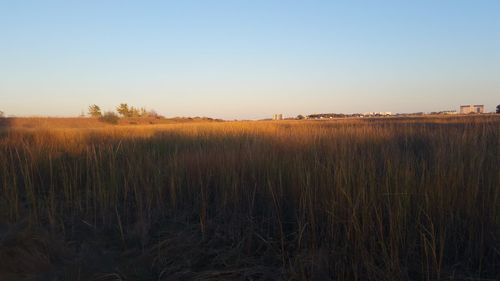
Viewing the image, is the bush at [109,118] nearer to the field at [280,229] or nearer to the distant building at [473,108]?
the field at [280,229]

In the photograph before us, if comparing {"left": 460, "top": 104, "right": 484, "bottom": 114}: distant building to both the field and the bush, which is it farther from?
the field

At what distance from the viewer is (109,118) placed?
42781 mm

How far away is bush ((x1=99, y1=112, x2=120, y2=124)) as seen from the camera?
42312mm

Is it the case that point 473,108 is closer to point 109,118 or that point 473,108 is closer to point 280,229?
point 109,118

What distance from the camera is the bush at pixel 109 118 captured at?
42312 millimetres

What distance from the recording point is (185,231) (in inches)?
152

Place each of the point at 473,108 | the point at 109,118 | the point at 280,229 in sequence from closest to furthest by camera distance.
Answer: the point at 280,229 < the point at 109,118 < the point at 473,108

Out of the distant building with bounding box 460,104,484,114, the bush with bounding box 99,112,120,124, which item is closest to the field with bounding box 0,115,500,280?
the bush with bounding box 99,112,120,124

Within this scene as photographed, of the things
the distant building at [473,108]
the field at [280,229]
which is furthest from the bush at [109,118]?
the distant building at [473,108]

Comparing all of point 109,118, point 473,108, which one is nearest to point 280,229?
point 109,118

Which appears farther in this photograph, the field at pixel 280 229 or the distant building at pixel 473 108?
the distant building at pixel 473 108

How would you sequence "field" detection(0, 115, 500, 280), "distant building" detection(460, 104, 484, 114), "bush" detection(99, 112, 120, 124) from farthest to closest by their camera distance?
"distant building" detection(460, 104, 484, 114)
"bush" detection(99, 112, 120, 124)
"field" detection(0, 115, 500, 280)

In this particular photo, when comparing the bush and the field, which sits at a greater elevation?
the bush

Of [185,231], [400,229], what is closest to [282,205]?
[185,231]
